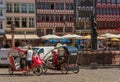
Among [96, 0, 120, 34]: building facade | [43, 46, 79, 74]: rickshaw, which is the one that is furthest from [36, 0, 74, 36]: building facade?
[43, 46, 79, 74]: rickshaw

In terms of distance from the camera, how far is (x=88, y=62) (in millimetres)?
35688

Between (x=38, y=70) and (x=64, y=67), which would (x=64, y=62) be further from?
(x=38, y=70)

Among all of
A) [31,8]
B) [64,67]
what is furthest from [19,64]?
[31,8]

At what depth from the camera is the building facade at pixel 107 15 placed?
87562 mm

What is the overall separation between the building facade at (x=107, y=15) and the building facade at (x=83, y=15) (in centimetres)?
172

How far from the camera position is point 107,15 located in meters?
87.9

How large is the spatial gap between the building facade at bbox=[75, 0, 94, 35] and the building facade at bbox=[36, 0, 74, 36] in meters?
1.08

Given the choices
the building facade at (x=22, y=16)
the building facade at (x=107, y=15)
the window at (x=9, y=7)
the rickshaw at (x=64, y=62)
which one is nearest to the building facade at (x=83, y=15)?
the building facade at (x=107, y=15)

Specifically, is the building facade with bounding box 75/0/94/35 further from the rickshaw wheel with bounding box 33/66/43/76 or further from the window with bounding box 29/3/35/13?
the rickshaw wheel with bounding box 33/66/43/76

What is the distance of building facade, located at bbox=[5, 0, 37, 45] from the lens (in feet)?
267

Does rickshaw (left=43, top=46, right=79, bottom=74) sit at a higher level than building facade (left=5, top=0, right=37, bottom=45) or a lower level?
higher

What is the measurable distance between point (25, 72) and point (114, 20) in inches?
2522

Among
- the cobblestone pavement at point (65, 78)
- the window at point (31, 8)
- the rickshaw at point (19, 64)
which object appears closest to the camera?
the cobblestone pavement at point (65, 78)

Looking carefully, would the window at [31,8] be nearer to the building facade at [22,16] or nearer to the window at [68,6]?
the building facade at [22,16]
